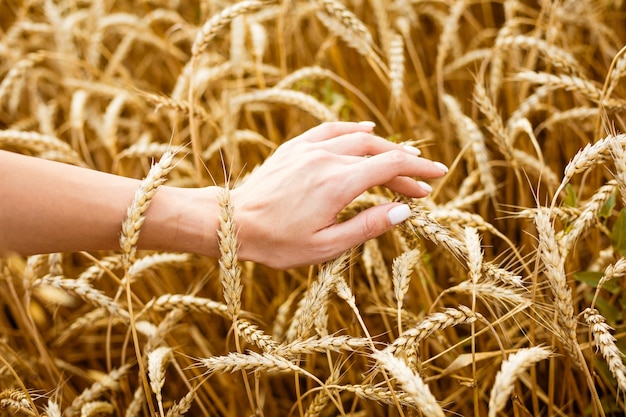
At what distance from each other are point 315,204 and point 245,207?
0.47 ft

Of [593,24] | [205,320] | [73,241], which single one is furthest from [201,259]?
[593,24]

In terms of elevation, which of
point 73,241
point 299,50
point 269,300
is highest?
point 299,50

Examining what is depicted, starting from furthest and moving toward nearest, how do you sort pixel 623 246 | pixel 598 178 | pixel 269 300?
pixel 269 300, pixel 598 178, pixel 623 246

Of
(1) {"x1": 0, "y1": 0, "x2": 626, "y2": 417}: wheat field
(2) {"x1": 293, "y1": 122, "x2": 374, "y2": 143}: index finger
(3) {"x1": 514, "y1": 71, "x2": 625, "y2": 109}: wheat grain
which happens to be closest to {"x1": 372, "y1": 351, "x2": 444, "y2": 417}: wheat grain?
(1) {"x1": 0, "y1": 0, "x2": 626, "y2": 417}: wheat field

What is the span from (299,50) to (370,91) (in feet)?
1.15

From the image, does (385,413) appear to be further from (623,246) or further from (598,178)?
(598,178)

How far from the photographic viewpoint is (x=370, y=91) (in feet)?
6.77

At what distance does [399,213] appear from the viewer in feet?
3.19

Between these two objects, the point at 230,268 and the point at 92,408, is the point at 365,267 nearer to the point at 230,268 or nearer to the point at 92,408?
the point at 230,268

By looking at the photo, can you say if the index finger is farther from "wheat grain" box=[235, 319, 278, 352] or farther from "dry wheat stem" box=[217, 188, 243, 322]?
"wheat grain" box=[235, 319, 278, 352]

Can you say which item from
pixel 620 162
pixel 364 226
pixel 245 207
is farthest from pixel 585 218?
pixel 245 207

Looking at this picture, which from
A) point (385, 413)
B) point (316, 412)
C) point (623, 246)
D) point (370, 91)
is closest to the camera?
point (316, 412)

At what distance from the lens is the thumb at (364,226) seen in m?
0.98

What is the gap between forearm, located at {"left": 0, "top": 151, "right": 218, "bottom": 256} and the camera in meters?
0.89
